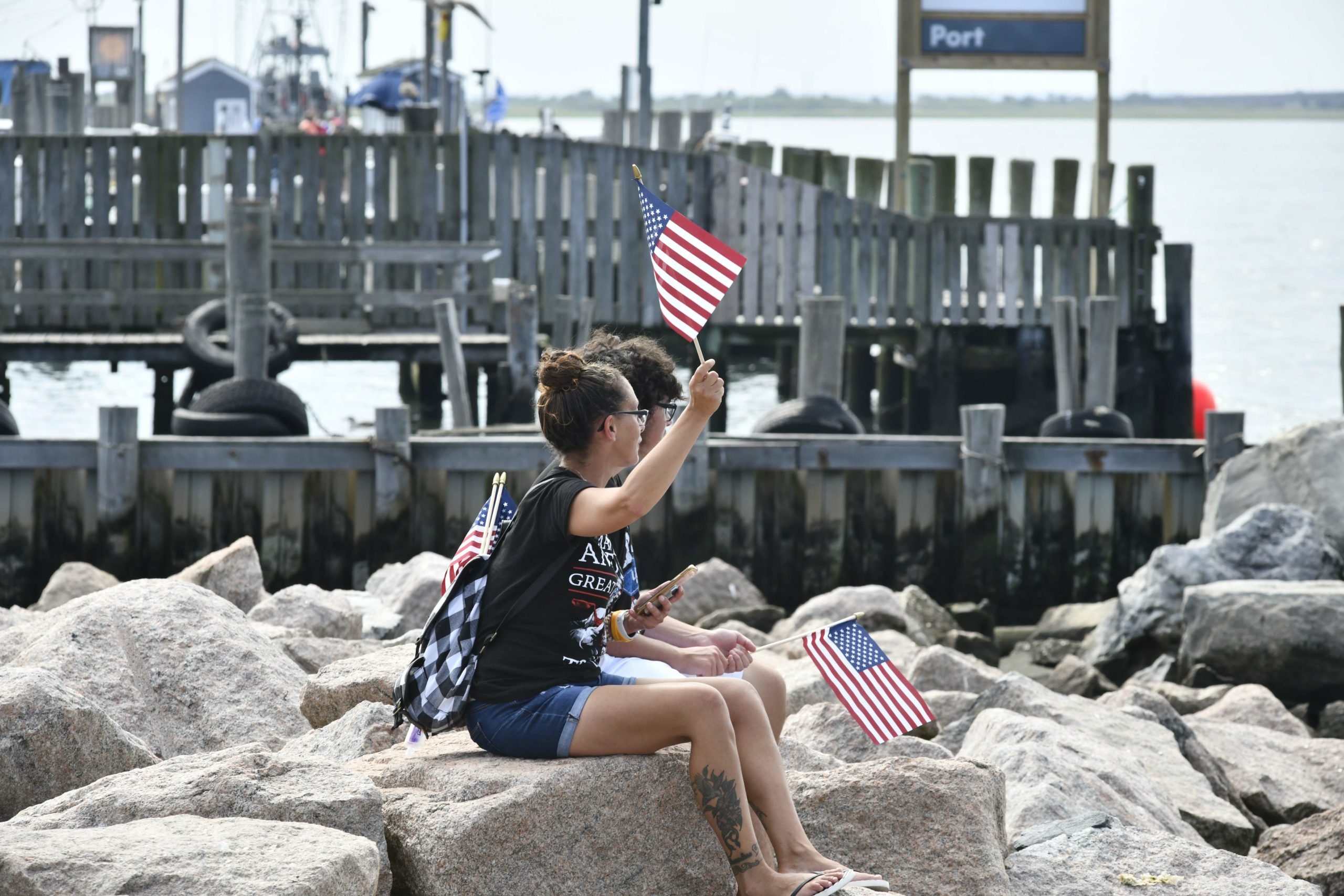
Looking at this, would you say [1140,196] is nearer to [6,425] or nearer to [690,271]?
[6,425]

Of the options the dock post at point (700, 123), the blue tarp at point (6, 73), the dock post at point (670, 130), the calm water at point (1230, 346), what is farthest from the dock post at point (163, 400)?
the blue tarp at point (6, 73)

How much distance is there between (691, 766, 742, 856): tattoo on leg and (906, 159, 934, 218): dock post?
1249cm

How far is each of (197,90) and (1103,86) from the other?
5745cm

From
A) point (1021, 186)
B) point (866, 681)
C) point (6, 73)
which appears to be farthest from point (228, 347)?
point (6, 73)

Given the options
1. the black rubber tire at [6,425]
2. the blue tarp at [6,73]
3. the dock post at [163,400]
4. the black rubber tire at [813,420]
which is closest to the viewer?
the black rubber tire at [6,425]

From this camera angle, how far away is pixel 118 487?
30.3ft

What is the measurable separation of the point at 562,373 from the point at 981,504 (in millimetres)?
6463

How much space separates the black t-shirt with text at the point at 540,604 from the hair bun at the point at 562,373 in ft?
0.66

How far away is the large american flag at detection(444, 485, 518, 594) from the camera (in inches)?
165

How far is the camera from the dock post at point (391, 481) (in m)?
9.34

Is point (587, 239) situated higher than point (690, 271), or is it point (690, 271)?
point (587, 239)

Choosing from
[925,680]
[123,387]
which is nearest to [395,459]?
[925,680]

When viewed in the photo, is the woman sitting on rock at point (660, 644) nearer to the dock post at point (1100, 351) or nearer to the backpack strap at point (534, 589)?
the backpack strap at point (534, 589)

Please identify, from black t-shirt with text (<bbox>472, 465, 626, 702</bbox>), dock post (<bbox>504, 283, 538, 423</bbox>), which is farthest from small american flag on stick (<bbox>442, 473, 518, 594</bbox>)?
dock post (<bbox>504, 283, 538, 423</bbox>)
